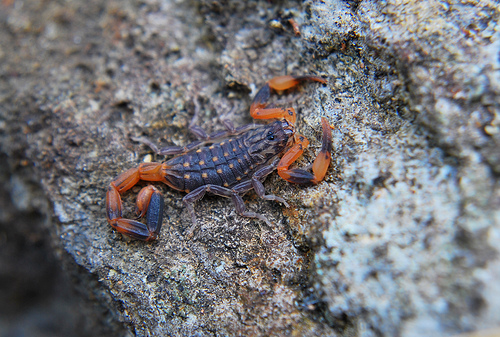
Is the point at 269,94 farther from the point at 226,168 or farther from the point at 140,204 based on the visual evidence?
the point at 140,204

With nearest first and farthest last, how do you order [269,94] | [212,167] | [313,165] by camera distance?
[313,165] → [212,167] → [269,94]

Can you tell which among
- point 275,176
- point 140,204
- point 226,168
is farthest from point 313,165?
point 140,204

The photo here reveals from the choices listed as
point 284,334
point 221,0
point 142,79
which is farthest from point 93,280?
point 221,0

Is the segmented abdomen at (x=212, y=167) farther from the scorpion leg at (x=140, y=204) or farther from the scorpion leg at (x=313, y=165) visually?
the scorpion leg at (x=313, y=165)

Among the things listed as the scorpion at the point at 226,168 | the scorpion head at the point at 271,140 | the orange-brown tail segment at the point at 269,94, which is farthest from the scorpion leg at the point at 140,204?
the orange-brown tail segment at the point at 269,94

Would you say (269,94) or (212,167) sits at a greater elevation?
(269,94)

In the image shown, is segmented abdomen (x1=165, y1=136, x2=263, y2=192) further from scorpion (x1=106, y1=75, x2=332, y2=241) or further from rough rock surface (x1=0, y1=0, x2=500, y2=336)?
rough rock surface (x1=0, y1=0, x2=500, y2=336)
